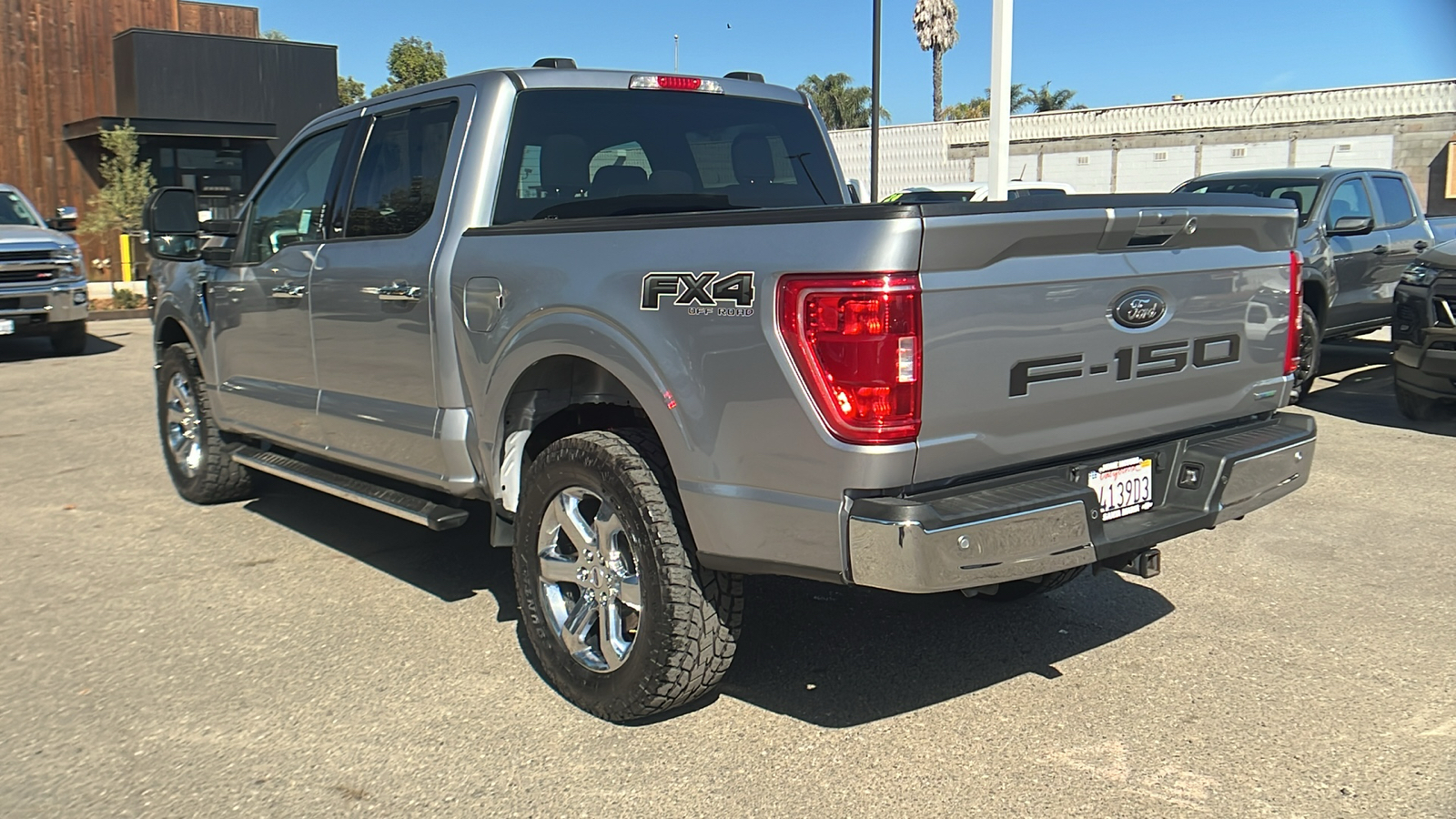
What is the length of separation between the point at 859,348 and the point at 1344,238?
28.8 feet

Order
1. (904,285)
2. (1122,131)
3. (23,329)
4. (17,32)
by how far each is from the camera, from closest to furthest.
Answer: (904,285)
(23,329)
(17,32)
(1122,131)

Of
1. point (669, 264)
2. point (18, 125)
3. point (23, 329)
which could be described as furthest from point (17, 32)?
point (669, 264)

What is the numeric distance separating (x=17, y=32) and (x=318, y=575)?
2318 cm

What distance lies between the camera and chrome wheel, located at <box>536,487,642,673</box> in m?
3.67

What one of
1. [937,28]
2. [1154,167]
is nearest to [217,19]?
[1154,167]

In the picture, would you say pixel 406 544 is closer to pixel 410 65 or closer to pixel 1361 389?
pixel 1361 389

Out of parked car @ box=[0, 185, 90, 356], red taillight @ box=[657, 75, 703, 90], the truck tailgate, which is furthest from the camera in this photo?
parked car @ box=[0, 185, 90, 356]

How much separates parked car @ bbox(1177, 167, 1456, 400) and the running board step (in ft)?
22.4

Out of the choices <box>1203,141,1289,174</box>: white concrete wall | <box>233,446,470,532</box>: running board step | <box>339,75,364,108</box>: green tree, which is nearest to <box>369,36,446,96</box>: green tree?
<box>339,75,364,108</box>: green tree

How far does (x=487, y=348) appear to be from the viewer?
4.10m

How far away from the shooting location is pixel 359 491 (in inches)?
192

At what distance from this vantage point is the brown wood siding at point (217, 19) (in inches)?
1046

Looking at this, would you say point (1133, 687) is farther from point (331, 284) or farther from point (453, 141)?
point (331, 284)

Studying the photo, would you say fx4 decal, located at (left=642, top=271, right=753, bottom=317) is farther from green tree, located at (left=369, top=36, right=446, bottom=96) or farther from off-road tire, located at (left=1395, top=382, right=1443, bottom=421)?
green tree, located at (left=369, top=36, right=446, bottom=96)
